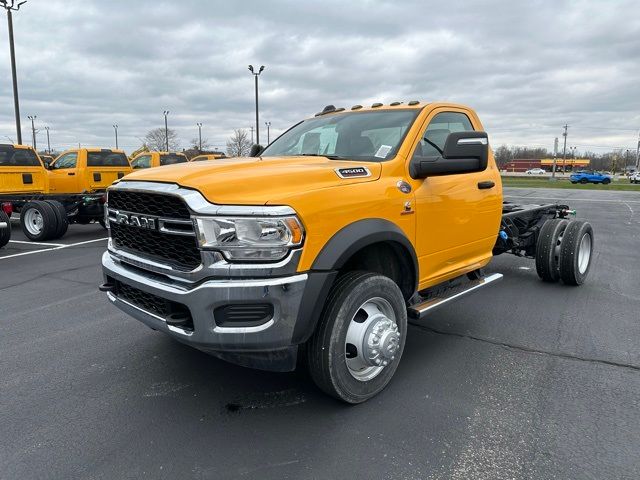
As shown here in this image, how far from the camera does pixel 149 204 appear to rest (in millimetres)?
2910

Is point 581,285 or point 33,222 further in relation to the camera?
point 33,222

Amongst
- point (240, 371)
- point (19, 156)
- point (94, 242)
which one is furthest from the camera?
point (19, 156)

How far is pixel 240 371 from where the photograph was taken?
3.58m

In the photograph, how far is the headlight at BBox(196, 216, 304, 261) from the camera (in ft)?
8.29

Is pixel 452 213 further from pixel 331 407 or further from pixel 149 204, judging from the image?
pixel 149 204

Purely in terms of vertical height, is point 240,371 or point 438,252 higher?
point 438,252

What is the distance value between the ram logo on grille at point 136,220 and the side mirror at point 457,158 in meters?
1.81

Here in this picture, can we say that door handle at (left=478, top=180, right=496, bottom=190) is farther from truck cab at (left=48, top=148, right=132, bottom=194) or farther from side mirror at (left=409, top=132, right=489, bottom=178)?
truck cab at (left=48, top=148, right=132, bottom=194)

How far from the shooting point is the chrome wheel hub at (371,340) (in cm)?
300

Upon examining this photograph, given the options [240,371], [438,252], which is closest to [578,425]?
[438,252]

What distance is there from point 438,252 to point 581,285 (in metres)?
3.45

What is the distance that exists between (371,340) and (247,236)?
107 cm

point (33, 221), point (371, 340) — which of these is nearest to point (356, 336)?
point (371, 340)

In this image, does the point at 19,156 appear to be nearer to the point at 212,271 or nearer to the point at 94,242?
the point at 94,242
